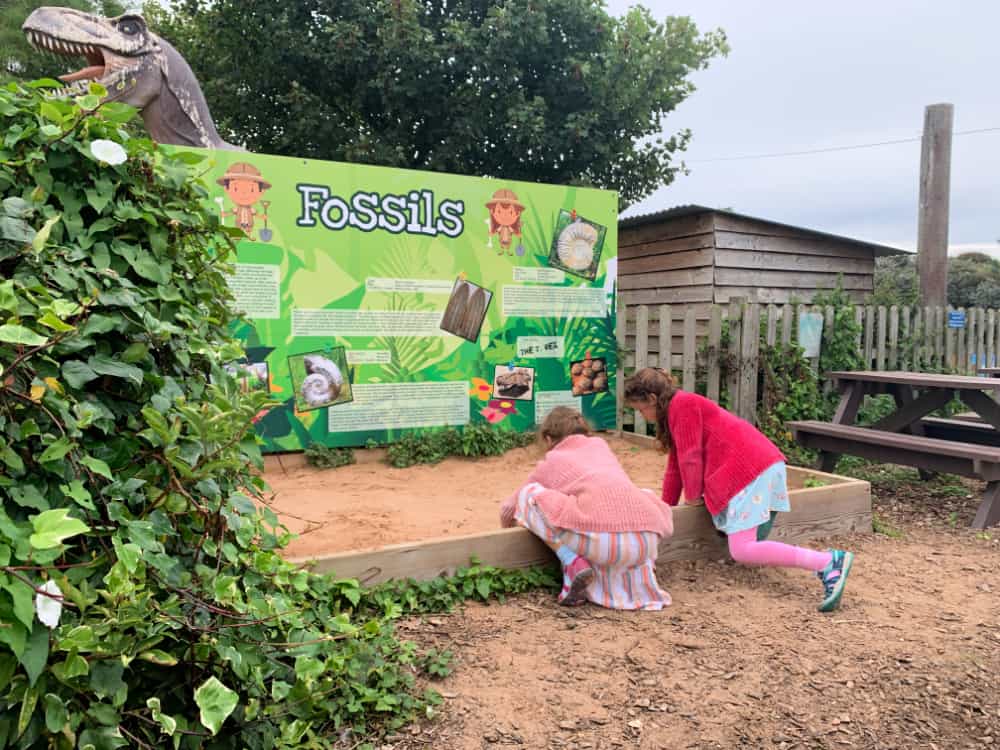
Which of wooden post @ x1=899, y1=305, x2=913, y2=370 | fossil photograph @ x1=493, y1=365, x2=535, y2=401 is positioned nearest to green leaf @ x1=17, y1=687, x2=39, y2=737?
fossil photograph @ x1=493, y1=365, x2=535, y2=401

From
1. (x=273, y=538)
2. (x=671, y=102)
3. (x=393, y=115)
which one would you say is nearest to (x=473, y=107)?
(x=393, y=115)

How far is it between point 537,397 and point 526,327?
2.19 ft

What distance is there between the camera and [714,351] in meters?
7.39

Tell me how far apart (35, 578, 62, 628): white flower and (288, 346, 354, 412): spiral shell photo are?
15.5 ft

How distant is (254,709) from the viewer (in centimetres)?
179

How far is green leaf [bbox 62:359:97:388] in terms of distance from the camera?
1.53 metres

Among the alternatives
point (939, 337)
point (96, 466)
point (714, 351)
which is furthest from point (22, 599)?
point (939, 337)

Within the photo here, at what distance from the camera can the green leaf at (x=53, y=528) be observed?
1271 mm

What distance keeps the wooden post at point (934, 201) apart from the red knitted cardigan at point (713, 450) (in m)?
7.23

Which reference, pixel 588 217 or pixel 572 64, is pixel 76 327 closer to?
pixel 588 217

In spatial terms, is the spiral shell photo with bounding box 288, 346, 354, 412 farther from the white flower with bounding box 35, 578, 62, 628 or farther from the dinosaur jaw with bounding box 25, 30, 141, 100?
the white flower with bounding box 35, 578, 62, 628

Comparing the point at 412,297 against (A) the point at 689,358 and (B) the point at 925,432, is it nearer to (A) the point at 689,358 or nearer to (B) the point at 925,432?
(A) the point at 689,358

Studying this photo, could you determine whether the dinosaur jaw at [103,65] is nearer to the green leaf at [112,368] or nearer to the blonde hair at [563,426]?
the blonde hair at [563,426]

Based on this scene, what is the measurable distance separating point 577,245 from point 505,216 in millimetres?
824
